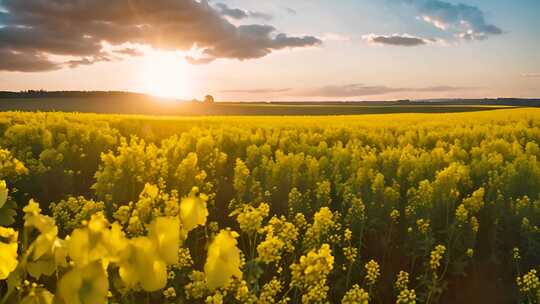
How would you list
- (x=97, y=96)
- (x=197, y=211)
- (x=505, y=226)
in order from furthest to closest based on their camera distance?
(x=97, y=96)
(x=505, y=226)
(x=197, y=211)

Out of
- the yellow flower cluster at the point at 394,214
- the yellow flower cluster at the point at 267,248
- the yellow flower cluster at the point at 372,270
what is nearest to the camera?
the yellow flower cluster at the point at 267,248

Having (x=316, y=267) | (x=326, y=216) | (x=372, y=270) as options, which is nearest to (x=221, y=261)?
(x=316, y=267)

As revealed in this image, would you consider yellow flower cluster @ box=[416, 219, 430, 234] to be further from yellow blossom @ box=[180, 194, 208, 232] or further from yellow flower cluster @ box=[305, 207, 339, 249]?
yellow blossom @ box=[180, 194, 208, 232]

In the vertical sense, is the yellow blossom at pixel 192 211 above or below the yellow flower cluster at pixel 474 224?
above

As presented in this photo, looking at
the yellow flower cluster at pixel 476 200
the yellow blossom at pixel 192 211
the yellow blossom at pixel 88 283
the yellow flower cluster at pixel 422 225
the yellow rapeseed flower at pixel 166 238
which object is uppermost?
the yellow blossom at pixel 192 211

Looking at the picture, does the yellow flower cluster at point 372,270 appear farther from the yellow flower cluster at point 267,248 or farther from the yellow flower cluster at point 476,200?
the yellow flower cluster at point 476,200

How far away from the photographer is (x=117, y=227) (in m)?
1.18

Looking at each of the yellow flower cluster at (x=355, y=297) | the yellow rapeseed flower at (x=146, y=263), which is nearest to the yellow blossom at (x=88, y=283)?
the yellow rapeseed flower at (x=146, y=263)

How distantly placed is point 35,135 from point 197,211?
12096mm

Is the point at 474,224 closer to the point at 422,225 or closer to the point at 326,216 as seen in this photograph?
the point at 422,225

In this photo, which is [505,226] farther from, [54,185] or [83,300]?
[54,185]

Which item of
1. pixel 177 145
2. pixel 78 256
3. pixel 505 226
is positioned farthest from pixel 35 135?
pixel 78 256

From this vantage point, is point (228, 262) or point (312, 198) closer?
point (228, 262)

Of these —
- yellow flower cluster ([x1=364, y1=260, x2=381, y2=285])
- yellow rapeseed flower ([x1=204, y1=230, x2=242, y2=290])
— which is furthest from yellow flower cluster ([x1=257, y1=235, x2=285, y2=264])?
yellow rapeseed flower ([x1=204, y1=230, x2=242, y2=290])
